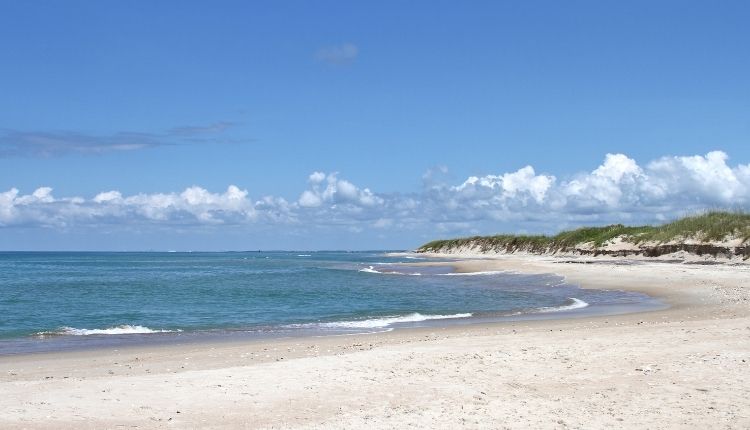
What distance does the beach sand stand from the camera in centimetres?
966

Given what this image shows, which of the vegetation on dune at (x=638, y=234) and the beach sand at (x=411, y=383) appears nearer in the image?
the beach sand at (x=411, y=383)

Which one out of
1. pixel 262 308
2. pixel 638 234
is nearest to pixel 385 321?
pixel 262 308

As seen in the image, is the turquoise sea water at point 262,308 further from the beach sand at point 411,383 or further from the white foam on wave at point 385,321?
the beach sand at point 411,383

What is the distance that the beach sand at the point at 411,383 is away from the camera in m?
9.66

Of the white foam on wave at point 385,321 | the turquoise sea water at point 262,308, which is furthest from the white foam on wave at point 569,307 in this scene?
the white foam on wave at point 385,321

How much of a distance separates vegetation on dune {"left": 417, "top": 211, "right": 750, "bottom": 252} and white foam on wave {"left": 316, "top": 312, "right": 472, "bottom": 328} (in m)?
34.6

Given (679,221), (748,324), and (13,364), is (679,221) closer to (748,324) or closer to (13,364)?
(748,324)

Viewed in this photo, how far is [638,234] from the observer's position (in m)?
72.6

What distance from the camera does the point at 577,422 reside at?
932 cm

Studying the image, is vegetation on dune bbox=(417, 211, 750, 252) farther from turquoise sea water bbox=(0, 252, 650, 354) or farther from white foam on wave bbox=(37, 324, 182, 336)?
white foam on wave bbox=(37, 324, 182, 336)

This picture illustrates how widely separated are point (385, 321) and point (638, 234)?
53.9 meters

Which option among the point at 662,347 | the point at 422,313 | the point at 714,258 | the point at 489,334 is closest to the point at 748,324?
the point at 662,347

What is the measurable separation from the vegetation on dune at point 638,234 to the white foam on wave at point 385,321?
3459 centimetres

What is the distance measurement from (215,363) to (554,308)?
18025 millimetres
